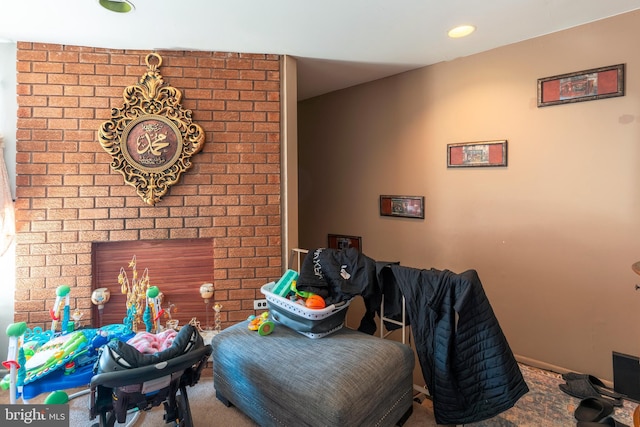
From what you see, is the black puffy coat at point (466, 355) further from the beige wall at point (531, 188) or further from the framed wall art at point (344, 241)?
the framed wall art at point (344, 241)

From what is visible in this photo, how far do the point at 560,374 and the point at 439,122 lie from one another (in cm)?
202

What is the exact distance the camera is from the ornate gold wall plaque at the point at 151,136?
2.33m

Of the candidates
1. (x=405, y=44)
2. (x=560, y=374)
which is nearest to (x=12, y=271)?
(x=405, y=44)

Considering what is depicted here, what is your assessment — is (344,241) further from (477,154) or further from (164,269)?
(164,269)

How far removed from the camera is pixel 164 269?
8.13 ft

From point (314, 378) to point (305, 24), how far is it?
1.98 meters

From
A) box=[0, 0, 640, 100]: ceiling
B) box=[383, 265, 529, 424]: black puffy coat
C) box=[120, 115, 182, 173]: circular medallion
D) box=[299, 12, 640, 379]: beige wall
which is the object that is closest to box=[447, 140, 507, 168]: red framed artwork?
box=[299, 12, 640, 379]: beige wall

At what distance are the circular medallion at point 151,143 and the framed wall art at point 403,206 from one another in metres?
1.88

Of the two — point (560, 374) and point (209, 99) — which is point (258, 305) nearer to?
point (209, 99)

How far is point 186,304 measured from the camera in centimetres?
252

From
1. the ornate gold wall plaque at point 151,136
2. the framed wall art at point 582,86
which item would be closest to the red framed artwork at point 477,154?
the framed wall art at point 582,86

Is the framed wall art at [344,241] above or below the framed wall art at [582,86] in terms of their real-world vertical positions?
below

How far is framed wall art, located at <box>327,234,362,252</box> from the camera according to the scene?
350cm

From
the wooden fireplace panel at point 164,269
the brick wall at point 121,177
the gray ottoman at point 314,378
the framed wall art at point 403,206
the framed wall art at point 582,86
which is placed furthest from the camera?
the framed wall art at point 403,206
